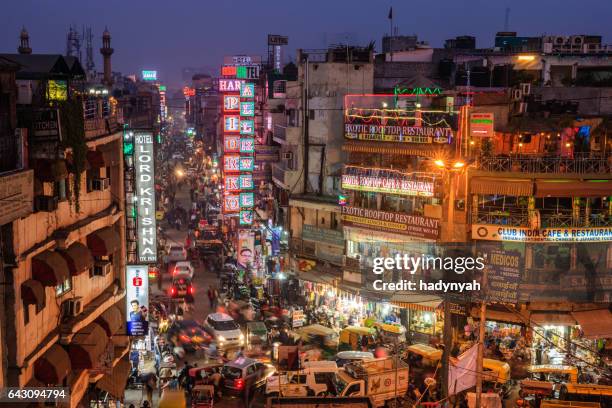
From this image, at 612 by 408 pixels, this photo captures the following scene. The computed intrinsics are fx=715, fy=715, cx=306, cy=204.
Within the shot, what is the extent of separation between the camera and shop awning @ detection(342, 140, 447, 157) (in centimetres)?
2864

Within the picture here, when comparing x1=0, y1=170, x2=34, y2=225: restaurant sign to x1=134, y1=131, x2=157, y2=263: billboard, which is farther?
x1=134, y1=131, x2=157, y2=263: billboard

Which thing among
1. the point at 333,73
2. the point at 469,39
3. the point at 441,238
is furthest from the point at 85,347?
the point at 469,39

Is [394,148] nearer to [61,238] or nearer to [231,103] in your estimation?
[231,103]

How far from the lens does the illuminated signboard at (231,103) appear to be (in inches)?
1657

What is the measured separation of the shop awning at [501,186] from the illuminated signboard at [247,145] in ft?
56.0

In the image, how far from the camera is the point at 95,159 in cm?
1805

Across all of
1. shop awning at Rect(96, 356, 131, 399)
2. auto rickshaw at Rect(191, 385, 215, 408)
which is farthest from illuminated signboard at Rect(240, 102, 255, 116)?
shop awning at Rect(96, 356, 131, 399)

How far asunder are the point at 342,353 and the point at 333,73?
16220mm

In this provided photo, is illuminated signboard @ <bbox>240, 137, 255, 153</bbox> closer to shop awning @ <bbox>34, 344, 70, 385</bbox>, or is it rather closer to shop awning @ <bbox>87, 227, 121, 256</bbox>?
shop awning @ <bbox>87, 227, 121, 256</bbox>

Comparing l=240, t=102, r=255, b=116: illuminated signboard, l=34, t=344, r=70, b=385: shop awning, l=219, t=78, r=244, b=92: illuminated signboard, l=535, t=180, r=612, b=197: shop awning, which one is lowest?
l=34, t=344, r=70, b=385: shop awning

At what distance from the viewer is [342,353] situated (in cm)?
2644

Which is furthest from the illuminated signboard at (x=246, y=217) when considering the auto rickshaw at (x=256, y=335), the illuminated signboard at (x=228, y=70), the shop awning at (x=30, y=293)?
the shop awning at (x=30, y=293)

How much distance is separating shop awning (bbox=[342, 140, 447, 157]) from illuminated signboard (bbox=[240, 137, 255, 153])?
34.9 feet

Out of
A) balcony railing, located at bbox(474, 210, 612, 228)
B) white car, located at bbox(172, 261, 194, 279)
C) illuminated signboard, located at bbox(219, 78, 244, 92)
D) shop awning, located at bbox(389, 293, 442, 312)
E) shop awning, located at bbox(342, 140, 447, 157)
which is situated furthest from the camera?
illuminated signboard, located at bbox(219, 78, 244, 92)
